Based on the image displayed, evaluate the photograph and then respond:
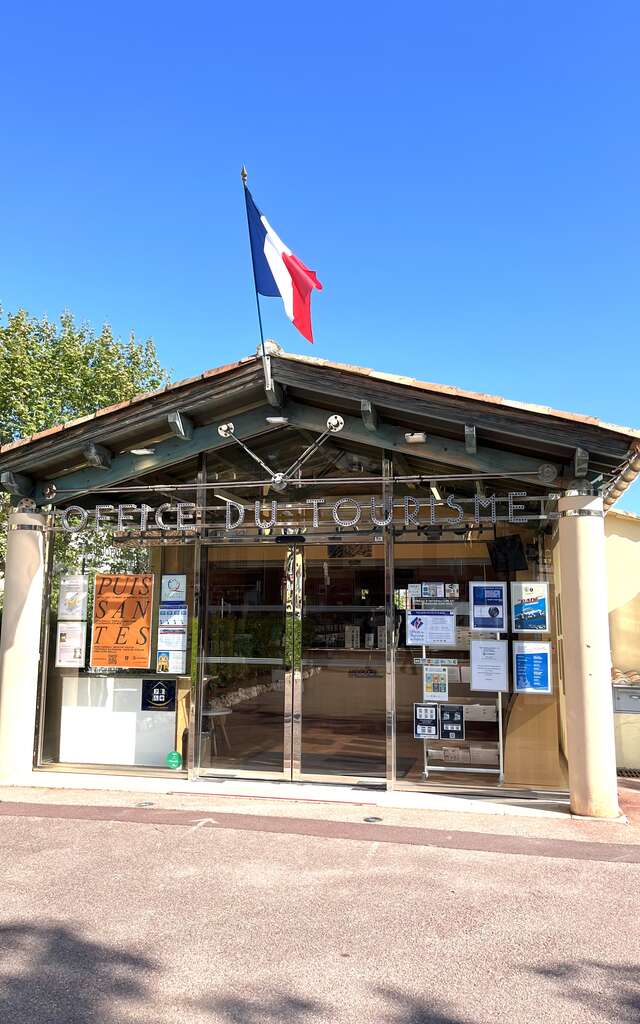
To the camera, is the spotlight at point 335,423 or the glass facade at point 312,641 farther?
the spotlight at point 335,423

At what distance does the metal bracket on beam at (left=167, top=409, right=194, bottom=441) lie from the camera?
811cm

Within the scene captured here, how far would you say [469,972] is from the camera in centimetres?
390

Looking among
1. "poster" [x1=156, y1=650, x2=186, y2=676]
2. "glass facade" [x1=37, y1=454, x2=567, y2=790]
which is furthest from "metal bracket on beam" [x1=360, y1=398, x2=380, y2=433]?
"poster" [x1=156, y1=650, x2=186, y2=676]

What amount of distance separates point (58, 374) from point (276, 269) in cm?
1363

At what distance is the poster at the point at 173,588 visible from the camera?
8.65 metres

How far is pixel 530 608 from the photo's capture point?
7801 millimetres

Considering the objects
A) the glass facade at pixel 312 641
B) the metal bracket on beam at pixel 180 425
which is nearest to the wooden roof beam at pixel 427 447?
the glass facade at pixel 312 641

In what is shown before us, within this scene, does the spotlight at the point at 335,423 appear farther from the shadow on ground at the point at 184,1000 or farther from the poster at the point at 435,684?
the shadow on ground at the point at 184,1000

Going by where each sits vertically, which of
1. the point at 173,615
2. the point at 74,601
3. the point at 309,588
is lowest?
the point at 173,615

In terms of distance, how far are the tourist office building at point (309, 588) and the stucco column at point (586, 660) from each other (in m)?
0.02

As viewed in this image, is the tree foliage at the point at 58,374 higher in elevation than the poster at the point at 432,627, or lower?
higher

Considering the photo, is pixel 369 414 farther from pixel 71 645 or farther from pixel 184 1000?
pixel 184 1000

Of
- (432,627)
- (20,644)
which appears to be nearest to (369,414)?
(432,627)

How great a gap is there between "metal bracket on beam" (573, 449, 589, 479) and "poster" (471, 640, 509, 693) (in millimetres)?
1859
